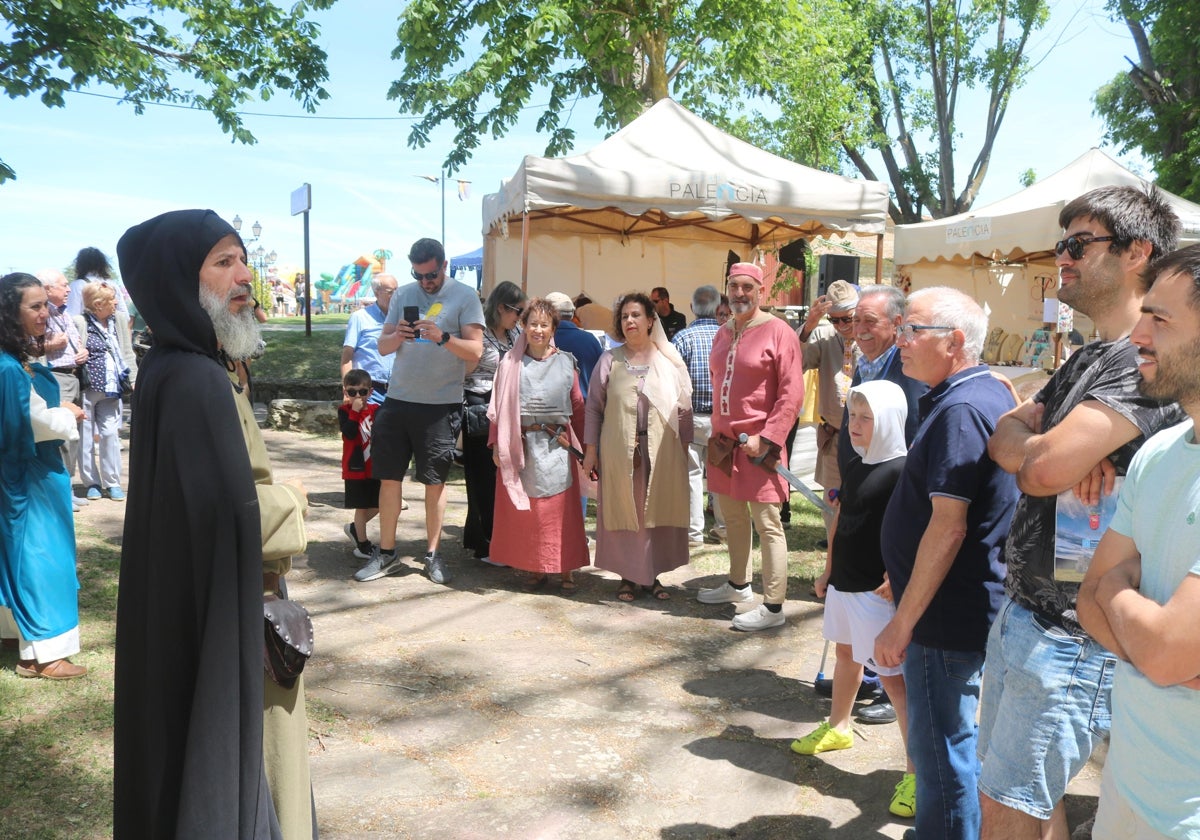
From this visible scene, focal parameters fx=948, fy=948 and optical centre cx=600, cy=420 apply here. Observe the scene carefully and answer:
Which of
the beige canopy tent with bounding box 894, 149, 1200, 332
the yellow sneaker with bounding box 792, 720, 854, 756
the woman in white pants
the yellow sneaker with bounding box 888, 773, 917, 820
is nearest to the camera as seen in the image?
the yellow sneaker with bounding box 888, 773, 917, 820

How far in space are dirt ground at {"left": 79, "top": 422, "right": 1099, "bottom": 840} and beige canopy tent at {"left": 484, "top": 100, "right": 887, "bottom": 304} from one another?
123 inches

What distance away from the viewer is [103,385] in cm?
757

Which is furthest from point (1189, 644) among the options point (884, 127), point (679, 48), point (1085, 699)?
point (884, 127)

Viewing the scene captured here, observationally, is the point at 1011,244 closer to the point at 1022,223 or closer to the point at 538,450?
the point at 1022,223

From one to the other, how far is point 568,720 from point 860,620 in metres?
1.38

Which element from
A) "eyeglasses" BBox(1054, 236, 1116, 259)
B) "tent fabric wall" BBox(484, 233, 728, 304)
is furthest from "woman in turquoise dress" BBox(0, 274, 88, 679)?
"tent fabric wall" BBox(484, 233, 728, 304)

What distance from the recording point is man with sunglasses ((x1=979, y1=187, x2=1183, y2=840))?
6.57 feet

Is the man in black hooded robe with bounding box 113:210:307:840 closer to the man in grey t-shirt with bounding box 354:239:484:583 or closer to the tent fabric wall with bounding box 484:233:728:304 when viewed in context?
the man in grey t-shirt with bounding box 354:239:484:583

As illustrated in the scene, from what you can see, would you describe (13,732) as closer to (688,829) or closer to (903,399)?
(688,829)

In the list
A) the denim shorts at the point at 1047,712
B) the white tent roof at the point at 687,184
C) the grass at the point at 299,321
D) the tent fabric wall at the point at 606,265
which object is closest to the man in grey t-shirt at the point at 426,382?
the white tent roof at the point at 687,184

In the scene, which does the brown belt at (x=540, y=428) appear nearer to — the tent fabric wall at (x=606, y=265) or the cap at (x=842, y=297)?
the cap at (x=842, y=297)

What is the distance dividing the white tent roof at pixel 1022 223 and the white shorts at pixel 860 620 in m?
6.74

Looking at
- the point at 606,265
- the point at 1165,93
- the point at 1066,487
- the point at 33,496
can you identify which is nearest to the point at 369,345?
the point at 33,496

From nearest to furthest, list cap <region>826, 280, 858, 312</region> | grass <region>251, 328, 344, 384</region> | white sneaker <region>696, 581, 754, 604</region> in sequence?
1. cap <region>826, 280, 858, 312</region>
2. white sneaker <region>696, 581, 754, 604</region>
3. grass <region>251, 328, 344, 384</region>
